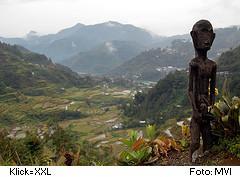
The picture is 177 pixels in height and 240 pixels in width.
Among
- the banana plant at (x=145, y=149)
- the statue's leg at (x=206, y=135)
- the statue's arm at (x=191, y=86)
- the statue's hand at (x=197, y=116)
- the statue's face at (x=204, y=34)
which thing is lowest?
the banana plant at (x=145, y=149)

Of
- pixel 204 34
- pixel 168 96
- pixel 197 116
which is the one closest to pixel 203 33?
pixel 204 34

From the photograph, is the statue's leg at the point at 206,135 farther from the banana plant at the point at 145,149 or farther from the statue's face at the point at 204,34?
the statue's face at the point at 204,34

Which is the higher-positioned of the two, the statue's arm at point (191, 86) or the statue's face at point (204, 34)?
the statue's face at point (204, 34)

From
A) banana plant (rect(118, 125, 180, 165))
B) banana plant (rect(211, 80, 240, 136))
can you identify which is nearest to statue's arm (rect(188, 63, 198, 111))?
banana plant (rect(211, 80, 240, 136))


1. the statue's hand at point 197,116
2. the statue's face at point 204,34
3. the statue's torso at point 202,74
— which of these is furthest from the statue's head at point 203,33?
the statue's hand at point 197,116

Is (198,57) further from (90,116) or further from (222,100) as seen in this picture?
(90,116)

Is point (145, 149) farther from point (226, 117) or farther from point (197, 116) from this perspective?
point (226, 117)

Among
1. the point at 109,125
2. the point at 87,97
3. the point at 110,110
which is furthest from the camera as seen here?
the point at 87,97

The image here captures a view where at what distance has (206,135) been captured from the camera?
883cm

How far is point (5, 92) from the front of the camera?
474 ft

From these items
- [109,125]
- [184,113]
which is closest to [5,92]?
[109,125]

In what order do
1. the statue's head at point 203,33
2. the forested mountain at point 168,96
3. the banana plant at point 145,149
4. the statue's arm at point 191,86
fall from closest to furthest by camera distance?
the statue's head at point 203,33 → the statue's arm at point 191,86 → the banana plant at point 145,149 → the forested mountain at point 168,96

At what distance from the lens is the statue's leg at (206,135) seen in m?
8.78

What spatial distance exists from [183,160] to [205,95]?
5.29 ft
